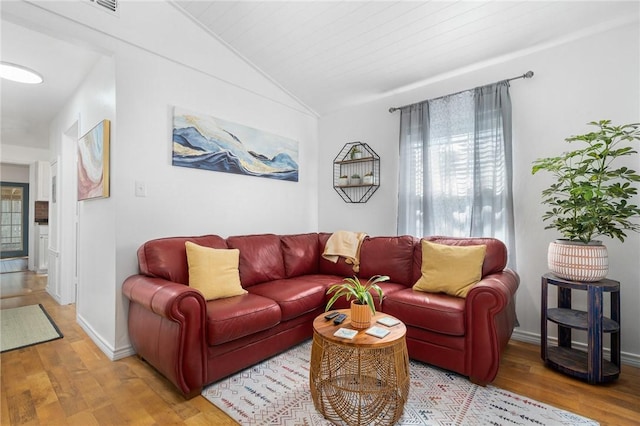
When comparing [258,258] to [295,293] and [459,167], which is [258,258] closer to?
[295,293]

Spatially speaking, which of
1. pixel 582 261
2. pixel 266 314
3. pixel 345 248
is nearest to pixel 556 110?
pixel 582 261

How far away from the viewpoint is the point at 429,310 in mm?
2096

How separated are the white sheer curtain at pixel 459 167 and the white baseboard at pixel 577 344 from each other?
0.67m

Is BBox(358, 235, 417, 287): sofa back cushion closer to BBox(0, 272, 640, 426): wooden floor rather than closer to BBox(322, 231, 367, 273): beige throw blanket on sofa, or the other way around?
BBox(322, 231, 367, 273): beige throw blanket on sofa

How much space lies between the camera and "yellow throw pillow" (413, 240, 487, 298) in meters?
2.29

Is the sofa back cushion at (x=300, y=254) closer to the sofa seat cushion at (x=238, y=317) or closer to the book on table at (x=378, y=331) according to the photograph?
the sofa seat cushion at (x=238, y=317)

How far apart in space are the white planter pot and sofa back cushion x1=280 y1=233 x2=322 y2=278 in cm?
216

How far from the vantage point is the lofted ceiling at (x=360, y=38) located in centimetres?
229

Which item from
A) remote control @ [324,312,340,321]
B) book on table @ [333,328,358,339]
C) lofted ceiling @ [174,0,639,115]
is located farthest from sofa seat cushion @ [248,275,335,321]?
lofted ceiling @ [174,0,639,115]

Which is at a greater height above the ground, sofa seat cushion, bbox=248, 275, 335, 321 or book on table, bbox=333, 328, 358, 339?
book on table, bbox=333, 328, 358, 339

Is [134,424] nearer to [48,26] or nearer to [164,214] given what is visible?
[164,214]

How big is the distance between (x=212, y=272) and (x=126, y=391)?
0.87 meters

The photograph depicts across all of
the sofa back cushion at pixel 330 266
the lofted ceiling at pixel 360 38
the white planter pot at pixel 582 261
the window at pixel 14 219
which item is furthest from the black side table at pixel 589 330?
the window at pixel 14 219

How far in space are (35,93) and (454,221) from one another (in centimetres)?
488
